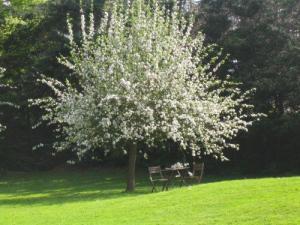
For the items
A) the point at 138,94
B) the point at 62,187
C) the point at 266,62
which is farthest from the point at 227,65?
the point at 138,94

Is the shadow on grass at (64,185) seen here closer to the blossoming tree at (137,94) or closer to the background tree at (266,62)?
the blossoming tree at (137,94)

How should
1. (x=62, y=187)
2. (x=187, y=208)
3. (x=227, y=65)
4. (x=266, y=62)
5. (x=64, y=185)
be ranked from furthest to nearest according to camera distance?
1. (x=227, y=65)
2. (x=266, y=62)
3. (x=64, y=185)
4. (x=62, y=187)
5. (x=187, y=208)

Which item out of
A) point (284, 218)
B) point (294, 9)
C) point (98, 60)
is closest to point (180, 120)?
point (98, 60)

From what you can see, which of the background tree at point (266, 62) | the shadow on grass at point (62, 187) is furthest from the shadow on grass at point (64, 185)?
the background tree at point (266, 62)

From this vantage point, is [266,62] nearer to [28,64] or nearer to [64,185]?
[64,185]

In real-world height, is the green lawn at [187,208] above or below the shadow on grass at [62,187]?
below

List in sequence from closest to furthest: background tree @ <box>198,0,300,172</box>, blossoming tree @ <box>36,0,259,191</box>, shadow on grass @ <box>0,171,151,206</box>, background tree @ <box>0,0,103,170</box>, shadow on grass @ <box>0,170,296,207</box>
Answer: shadow on grass @ <box>0,171,151,206</box>, blossoming tree @ <box>36,0,259,191</box>, shadow on grass @ <box>0,170,296,207</box>, background tree @ <box>198,0,300,172</box>, background tree @ <box>0,0,103,170</box>

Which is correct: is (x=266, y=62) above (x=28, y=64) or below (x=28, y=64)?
below

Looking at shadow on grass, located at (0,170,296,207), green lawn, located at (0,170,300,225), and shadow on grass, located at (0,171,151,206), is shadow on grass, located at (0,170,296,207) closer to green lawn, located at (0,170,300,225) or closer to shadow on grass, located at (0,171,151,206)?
shadow on grass, located at (0,171,151,206)

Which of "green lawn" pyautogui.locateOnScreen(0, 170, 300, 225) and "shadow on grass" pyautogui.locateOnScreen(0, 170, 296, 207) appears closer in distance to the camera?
"green lawn" pyautogui.locateOnScreen(0, 170, 300, 225)

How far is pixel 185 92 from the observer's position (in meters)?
21.8

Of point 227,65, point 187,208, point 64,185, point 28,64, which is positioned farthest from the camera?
point 28,64

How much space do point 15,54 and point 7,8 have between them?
3781mm

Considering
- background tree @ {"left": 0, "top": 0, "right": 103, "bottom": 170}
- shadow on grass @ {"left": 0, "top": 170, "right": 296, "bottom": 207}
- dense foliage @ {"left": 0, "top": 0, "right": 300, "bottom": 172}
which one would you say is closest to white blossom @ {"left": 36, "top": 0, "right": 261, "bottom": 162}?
shadow on grass @ {"left": 0, "top": 170, "right": 296, "bottom": 207}
